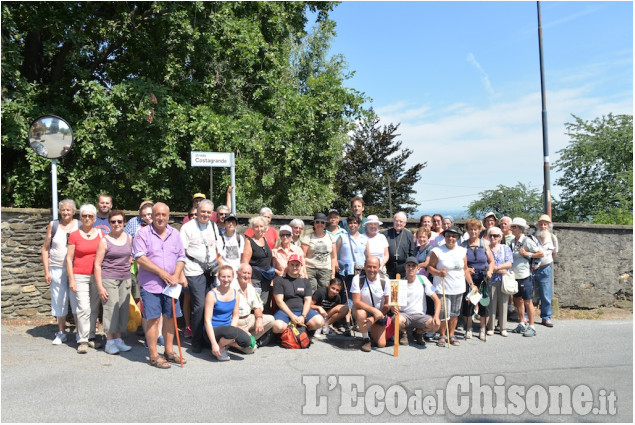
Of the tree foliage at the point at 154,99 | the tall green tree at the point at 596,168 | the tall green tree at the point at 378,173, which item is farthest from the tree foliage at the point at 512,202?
the tree foliage at the point at 154,99

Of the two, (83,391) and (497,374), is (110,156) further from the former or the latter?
(497,374)

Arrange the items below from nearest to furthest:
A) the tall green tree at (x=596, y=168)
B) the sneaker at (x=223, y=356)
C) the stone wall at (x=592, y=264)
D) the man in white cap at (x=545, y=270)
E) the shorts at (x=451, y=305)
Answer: the sneaker at (x=223, y=356)
the shorts at (x=451, y=305)
the man in white cap at (x=545, y=270)
the stone wall at (x=592, y=264)
the tall green tree at (x=596, y=168)

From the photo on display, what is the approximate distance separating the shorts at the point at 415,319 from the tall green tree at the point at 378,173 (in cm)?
3959

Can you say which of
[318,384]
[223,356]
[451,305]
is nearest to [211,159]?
[223,356]

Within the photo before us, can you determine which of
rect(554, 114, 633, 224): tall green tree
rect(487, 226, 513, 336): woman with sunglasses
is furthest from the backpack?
rect(554, 114, 633, 224): tall green tree

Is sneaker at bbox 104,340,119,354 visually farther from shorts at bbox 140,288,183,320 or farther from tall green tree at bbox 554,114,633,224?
tall green tree at bbox 554,114,633,224

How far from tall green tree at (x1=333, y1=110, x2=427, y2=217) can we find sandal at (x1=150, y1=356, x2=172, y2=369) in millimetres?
41248

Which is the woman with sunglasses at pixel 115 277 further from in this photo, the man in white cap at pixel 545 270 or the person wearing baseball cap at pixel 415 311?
the man in white cap at pixel 545 270

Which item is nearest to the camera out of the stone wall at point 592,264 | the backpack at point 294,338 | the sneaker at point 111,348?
the sneaker at point 111,348

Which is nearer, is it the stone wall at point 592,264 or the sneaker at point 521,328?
the sneaker at point 521,328

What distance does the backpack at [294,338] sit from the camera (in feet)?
24.1

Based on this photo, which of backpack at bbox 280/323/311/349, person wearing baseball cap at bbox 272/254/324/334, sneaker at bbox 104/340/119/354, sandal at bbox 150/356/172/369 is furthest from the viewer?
person wearing baseball cap at bbox 272/254/324/334

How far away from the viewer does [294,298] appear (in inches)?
301

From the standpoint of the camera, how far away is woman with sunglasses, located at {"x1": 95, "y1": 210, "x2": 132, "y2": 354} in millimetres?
6645
